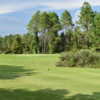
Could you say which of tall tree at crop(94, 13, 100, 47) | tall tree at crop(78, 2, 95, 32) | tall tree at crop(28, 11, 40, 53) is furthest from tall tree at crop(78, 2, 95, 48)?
tall tree at crop(28, 11, 40, 53)

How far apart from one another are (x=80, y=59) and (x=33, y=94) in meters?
16.8

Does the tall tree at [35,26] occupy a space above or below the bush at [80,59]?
above

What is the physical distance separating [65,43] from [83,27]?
500 inches

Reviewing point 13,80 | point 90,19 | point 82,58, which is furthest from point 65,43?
point 13,80

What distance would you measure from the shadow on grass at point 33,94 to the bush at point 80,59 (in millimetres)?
15747

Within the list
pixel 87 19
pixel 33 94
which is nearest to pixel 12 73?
pixel 33 94

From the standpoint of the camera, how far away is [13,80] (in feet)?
47.2

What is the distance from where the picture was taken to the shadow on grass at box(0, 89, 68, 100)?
1099 cm

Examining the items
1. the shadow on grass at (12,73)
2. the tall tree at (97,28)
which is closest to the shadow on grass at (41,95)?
the shadow on grass at (12,73)

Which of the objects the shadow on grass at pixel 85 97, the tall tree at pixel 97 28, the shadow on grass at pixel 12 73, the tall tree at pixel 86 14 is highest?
the tall tree at pixel 86 14

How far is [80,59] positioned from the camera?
27875 millimetres

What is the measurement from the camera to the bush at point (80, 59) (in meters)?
27.7

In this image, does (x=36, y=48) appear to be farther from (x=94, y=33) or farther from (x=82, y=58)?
(x=82, y=58)

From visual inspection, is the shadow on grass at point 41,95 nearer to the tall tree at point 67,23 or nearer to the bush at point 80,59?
the bush at point 80,59
